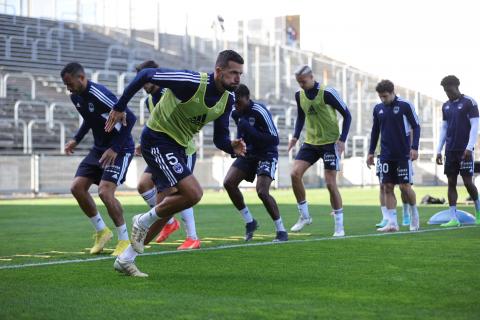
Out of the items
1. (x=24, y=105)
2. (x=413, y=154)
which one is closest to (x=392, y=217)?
(x=413, y=154)

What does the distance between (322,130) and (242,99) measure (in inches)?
71.3

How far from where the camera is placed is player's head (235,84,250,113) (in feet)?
39.7

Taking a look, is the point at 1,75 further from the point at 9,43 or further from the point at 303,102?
the point at 303,102

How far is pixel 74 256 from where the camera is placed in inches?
399

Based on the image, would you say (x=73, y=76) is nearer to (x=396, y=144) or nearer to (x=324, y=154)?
(x=324, y=154)

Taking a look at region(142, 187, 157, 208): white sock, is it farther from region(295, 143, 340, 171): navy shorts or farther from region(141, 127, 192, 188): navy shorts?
region(141, 127, 192, 188): navy shorts

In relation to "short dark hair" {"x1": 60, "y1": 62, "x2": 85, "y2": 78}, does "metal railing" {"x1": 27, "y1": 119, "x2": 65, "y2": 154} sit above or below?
below

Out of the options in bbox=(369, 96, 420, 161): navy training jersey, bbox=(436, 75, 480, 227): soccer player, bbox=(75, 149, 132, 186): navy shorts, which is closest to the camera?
bbox=(75, 149, 132, 186): navy shorts

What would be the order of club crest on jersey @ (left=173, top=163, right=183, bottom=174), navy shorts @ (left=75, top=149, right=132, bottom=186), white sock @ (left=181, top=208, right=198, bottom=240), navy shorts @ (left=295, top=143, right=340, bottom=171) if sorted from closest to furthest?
club crest on jersey @ (left=173, top=163, right=183, bottom=174)
navy shorts @ (left=75, top=149, right=132, bottom=186)
white sock @ (left=181, top=208, right=198, bottom=240)
navy shorts @ (left=295, top=143, right=340, bottom=171)

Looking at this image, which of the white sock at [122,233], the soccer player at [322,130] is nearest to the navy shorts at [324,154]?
the soccer player at [322,130]

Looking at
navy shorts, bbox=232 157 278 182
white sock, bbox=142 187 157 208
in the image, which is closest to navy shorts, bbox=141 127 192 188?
white sock, bbox=142 187 157 208

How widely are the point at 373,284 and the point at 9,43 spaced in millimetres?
29805

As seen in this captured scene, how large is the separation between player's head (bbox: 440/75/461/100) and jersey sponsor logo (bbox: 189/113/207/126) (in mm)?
6651

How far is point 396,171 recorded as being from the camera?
1395 cm
